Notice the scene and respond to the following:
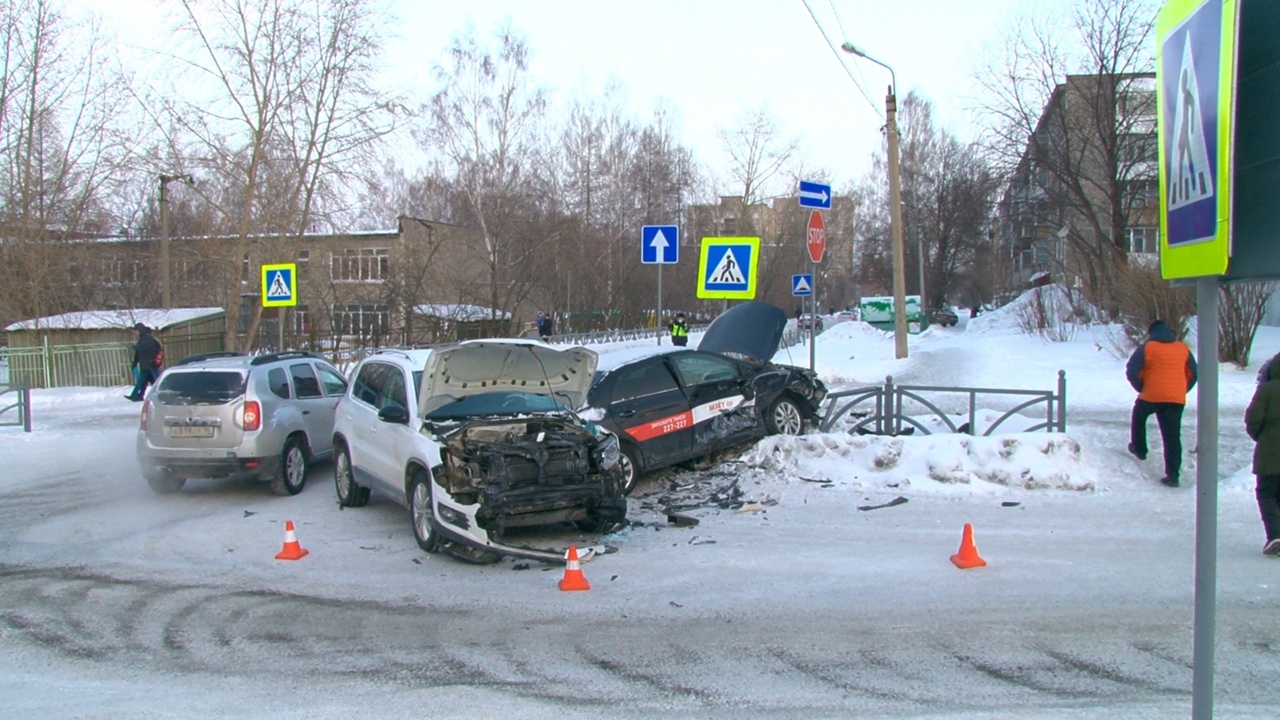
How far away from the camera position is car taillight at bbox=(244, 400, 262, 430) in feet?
33.1

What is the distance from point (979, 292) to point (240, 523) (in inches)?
3029

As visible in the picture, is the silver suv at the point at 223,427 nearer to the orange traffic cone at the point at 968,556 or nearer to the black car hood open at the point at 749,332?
the black car hood open at the point at 749,332

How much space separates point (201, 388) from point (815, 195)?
8.83m

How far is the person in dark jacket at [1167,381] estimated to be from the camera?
9.35 meters

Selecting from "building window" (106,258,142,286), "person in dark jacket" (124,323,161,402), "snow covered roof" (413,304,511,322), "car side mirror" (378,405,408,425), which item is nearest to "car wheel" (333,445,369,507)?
"car side mirror" (378,405,408,425)

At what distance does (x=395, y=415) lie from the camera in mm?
8211

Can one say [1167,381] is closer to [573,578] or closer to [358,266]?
[573,578]

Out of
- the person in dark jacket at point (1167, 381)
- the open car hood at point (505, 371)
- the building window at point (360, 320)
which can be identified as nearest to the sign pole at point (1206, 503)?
the open car hood at point (505, 371)

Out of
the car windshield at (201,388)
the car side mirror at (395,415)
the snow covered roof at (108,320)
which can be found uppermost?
the snow covered roof at (108,320)

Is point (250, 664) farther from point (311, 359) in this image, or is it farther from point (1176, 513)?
point (1176, 513)

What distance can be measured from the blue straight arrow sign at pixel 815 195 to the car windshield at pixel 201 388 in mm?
8175

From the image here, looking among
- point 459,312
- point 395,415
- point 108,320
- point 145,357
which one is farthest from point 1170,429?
point 459,312

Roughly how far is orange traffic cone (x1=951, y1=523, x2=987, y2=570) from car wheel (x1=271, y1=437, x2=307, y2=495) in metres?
7.57

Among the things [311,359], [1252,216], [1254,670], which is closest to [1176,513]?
[1254,670]
